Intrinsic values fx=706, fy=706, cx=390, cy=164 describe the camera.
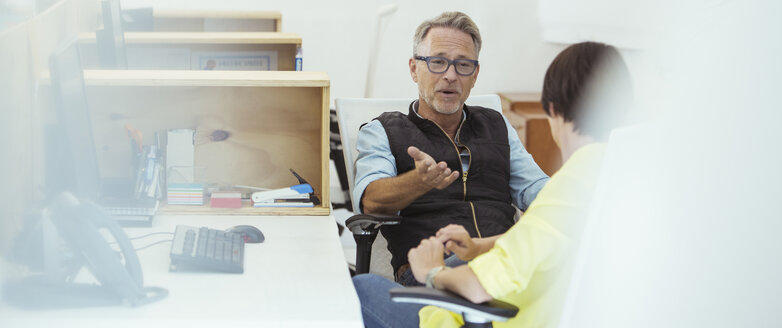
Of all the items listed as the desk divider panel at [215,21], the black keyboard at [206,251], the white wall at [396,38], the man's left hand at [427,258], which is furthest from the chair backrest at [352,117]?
the desk divider panel at [215,21]

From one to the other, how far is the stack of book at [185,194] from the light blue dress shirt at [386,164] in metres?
0.33

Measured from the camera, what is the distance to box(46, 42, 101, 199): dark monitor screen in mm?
967

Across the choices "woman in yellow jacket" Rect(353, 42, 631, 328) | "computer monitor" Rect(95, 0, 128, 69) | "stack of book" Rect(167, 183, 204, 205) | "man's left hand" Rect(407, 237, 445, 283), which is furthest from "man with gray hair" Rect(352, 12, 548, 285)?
"computer monitor" Rect(95, 0, 128, 69)

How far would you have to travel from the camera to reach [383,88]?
67.7 inches

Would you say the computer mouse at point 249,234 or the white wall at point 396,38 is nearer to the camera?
the white wall at point 396,38

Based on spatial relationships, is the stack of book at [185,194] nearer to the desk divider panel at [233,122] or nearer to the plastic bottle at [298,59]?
the desk divider panel at [233,122]

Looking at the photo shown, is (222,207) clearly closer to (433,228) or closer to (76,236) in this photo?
(433,228)

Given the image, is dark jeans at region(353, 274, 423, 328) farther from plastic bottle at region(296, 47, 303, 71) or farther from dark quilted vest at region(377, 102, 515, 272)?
plastic bottle at region(296, 47, 303, 71)

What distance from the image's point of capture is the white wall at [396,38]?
112 centimetres

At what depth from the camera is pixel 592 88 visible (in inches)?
34.5

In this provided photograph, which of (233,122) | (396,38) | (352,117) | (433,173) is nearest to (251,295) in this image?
(433,173)

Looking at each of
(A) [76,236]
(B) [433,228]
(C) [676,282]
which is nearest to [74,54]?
(A) [76,236]

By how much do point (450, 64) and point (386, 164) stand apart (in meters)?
0.32

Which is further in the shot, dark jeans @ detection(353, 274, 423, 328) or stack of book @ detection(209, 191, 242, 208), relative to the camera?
stack of book @ detection(209, 191, 242, 208)
